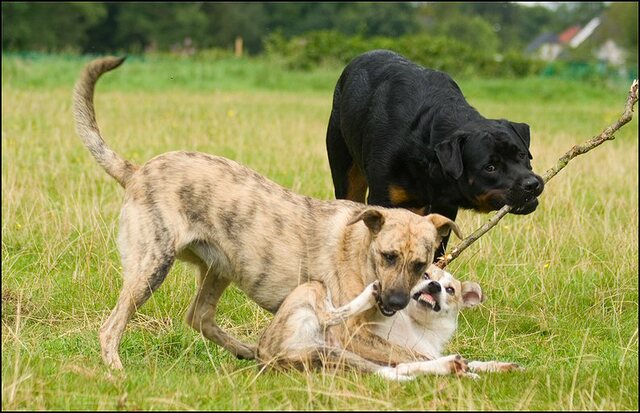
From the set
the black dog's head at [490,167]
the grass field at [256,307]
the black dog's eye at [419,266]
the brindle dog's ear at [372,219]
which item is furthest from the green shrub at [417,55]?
the black dog's eye at [419,266]

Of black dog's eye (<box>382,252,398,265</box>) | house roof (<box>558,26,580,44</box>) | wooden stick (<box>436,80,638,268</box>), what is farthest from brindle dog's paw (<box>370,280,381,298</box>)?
house roof (<box>558,26,580,44</box>)

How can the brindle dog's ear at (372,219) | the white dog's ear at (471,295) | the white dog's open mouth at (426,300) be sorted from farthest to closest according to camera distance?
the white dog's ear at (471,295) → the white dog's open mouth at (426,300) → the brindle dog's ear at (372,219)

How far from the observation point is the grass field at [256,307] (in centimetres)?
478

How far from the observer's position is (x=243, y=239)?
19.8ft

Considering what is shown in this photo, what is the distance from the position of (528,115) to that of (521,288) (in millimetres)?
17719

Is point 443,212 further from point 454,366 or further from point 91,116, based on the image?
point 91,116

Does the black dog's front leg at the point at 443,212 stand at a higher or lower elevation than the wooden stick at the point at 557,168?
lower

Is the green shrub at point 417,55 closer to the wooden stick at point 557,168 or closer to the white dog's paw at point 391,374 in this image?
the wooden stick at point 557,168

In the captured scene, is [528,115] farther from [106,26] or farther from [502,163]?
[106,26]

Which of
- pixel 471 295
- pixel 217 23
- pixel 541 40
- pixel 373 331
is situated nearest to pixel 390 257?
pixel 373 331

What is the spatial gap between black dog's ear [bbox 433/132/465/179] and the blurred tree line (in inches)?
1683

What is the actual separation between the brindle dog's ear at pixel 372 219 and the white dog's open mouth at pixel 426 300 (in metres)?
0.54

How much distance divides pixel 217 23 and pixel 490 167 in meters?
54.3

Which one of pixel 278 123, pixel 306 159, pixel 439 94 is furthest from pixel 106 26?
pixel 439 94
